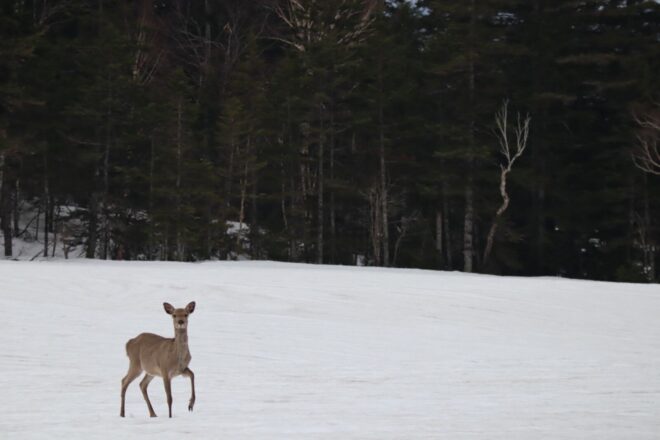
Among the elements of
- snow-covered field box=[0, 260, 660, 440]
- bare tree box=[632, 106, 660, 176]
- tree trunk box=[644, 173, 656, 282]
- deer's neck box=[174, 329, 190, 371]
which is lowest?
snow-covered field box=[0, 260, 660, 440]

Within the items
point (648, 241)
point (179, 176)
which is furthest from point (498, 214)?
point (179, 176)

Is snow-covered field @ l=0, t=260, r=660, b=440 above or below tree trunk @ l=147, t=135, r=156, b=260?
below

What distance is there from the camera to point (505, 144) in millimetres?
40062

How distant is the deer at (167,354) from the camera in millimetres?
8977

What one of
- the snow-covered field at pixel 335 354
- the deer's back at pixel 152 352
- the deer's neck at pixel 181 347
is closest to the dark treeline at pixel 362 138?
the snow-covered field at pixel 335 354

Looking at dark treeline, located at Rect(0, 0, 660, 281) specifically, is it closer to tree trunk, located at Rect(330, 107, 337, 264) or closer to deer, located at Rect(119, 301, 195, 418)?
tree trunk, located at Rect(330, 107, 337, 264)

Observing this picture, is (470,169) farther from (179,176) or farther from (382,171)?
(179,176)

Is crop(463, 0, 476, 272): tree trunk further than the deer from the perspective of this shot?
Yes

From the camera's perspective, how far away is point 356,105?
1667 inches

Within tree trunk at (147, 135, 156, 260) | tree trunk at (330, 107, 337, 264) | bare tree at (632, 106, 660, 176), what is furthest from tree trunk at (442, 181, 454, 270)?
tree trunk at (147, 135, 156, 260)

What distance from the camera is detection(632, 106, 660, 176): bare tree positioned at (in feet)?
117

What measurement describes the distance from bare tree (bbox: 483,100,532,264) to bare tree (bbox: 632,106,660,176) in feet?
14.3

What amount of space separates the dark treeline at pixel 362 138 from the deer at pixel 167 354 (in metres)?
26.4

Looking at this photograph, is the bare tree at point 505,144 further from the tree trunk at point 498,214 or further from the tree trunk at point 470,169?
the tree trunk at point 470,169
